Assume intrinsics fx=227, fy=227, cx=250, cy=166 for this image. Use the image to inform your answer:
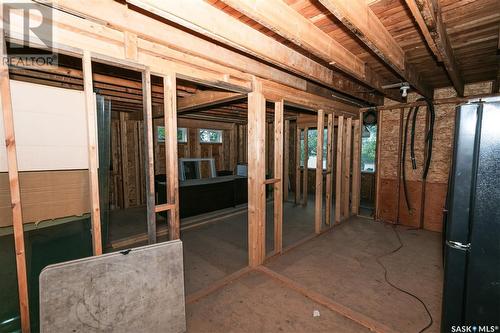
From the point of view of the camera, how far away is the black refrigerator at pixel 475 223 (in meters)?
1.18

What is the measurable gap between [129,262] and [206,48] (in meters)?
1.94

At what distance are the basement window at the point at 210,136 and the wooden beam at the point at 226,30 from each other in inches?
208

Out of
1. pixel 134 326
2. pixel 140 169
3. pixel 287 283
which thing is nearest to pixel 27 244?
pixel 134 326

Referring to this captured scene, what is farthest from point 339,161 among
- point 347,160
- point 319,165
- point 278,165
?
point 278,165

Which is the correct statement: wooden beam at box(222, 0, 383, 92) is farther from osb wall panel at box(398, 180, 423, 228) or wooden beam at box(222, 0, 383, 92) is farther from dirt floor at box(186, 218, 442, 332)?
osb wall panel at box(398, 180, 423, 228)

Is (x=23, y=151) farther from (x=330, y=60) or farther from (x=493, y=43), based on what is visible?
(x=493, y=43)

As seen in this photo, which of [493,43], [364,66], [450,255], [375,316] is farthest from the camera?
[364,66]

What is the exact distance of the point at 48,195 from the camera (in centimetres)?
179

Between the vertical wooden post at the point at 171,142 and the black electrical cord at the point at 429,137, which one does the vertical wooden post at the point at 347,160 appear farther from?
the vertical wooden post at the point at 171,142

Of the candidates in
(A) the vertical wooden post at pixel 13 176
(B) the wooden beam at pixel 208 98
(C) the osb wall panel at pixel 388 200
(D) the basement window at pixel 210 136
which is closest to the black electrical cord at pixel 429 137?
(C) the osb wall panel at pixel 388 200

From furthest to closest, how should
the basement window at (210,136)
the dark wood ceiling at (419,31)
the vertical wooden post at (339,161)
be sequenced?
the basement window at (210,136), the vertical wooden post at (339,161), the dark wood ceiling at (419,31)

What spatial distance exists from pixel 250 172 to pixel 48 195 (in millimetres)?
1978

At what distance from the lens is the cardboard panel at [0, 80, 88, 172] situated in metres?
1.62

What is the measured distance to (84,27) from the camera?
1.57 m
